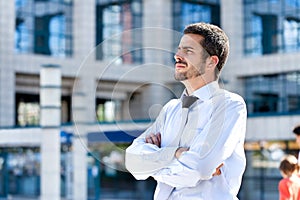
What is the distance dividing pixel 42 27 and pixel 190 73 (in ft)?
139

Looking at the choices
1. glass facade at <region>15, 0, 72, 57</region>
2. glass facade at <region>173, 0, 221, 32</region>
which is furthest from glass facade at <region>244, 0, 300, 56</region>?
glass facade at <region>15, 0, 72, 57</region>

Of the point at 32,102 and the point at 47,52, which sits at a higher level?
the point at 47,52

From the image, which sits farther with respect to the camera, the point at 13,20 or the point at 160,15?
the point at 160,15

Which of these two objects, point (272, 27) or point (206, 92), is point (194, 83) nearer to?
point (206, 92)

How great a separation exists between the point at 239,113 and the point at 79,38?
145 feet

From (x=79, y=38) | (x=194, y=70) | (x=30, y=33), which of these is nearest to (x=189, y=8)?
(x=79, y=38)

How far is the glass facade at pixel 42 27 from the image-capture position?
4403 centimetres

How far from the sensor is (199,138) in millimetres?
2957

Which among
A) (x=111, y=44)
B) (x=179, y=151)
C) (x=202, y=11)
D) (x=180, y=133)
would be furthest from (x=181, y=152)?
(x=202, y=11)

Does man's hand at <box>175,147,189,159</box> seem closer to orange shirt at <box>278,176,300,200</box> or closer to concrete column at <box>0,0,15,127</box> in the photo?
orange shirt at <box>278,176,300,200</box>

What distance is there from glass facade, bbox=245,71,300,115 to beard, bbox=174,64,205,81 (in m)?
37.5

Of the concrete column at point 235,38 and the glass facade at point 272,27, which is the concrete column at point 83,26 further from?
the glass facade at point 272,27

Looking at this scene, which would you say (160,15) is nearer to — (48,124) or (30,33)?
(30,33)

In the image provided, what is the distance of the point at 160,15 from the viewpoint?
161 ft
